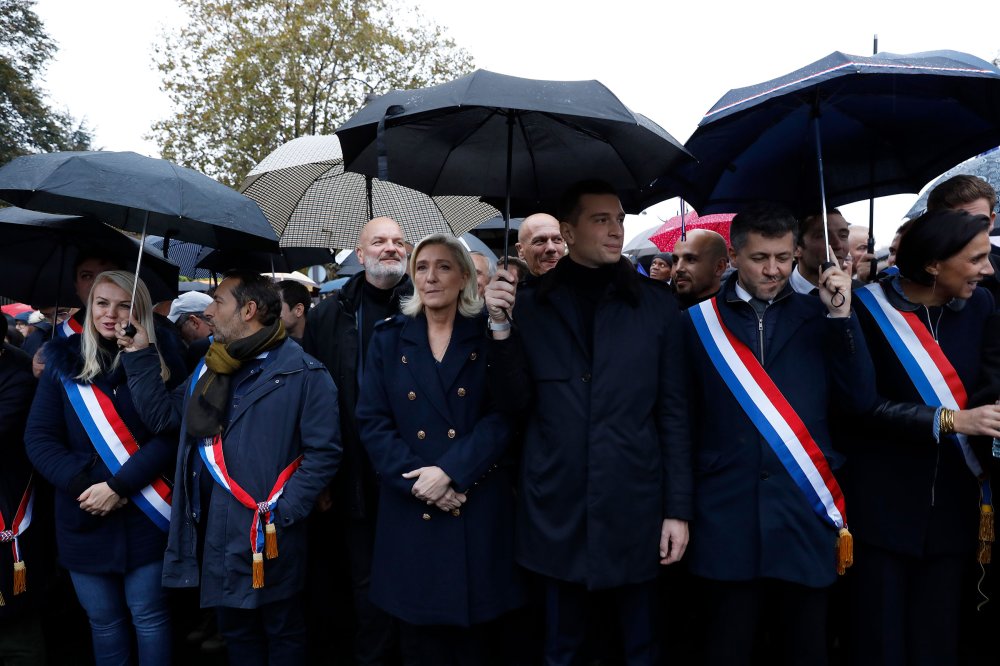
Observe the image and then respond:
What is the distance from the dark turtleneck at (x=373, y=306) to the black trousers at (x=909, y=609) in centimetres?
243

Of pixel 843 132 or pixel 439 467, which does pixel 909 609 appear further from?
pixel 843 132

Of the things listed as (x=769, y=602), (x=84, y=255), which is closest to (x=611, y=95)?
(x=769, y=602)

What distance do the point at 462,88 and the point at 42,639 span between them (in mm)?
3319

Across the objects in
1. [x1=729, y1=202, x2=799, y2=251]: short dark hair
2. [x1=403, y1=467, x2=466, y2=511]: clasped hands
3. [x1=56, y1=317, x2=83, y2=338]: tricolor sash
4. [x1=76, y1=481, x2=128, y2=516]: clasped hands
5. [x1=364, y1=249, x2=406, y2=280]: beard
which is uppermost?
[x1=729, y1=202, x2=799, y2=251]: short dark hair

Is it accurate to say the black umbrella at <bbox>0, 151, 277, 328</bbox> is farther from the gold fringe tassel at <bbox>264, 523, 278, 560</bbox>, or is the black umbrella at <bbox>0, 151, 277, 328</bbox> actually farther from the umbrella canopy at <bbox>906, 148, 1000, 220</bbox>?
the umbrella canopy at <bbox>906, 148, 1000, 220</bbox>

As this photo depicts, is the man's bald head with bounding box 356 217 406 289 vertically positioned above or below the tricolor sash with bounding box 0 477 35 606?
above

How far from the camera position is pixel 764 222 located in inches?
110

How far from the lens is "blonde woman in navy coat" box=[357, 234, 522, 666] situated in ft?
9.34

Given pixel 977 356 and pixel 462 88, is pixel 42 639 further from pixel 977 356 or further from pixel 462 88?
pixel 977 356

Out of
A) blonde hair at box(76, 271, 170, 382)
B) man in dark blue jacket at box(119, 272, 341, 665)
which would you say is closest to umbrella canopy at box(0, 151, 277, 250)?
blonde hair at box(76, 271, 170, 382)

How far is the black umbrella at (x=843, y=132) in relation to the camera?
248 centimetres

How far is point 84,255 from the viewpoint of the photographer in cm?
397

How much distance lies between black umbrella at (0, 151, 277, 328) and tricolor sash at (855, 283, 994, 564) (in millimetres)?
2722

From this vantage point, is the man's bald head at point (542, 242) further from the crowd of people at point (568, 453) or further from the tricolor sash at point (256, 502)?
the tricolor sash at point (256, 502)
